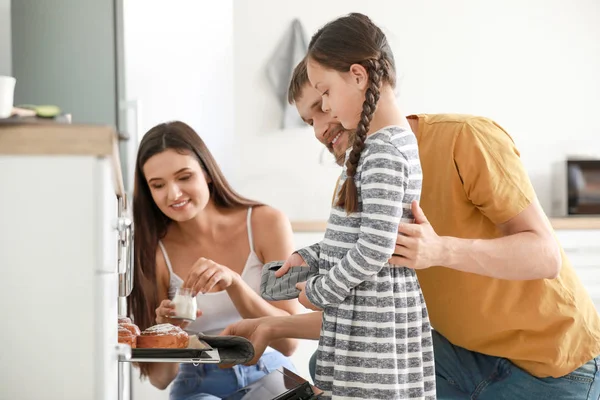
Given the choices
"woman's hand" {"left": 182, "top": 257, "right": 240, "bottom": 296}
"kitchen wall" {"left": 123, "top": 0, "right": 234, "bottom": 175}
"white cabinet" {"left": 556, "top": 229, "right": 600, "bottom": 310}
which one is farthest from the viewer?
"white cabinet" {"left": 556, "top": 229, "right": 600, "bottom": 310}

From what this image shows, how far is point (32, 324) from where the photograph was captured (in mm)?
660

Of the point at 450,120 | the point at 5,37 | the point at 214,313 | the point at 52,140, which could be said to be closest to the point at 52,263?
the point at 52,140

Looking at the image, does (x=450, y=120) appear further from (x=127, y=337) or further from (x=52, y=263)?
(x=52, y=263)

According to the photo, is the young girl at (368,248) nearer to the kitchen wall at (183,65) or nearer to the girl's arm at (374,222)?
the girl's arm at (374,222)

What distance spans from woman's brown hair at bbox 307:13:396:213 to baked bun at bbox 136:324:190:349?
338 millimetres

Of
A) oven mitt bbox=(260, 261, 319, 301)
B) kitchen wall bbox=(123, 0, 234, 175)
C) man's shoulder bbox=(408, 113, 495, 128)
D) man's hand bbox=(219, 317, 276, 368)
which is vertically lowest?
man's hand bbox=(219, 317, 276, 368)

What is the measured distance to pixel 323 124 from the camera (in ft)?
5.00

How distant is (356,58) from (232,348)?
530 millimetres

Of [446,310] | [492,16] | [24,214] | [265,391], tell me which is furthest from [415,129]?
[492,16]

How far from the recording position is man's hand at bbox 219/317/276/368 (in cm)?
153

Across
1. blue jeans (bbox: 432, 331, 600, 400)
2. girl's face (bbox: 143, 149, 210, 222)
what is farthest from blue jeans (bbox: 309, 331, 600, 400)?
girl's face (bbox: 143, 149, 210, 222)

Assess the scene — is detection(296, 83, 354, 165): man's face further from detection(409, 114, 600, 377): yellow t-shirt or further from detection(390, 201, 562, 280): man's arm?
detection(390, 201, 562, 280): man's arm

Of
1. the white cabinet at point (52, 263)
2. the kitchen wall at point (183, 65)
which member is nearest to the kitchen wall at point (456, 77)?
the kitchen wall at point (183, 65)

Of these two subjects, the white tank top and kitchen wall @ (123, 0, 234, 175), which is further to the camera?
kitchen wall @ (123, 0, 234, 175)
